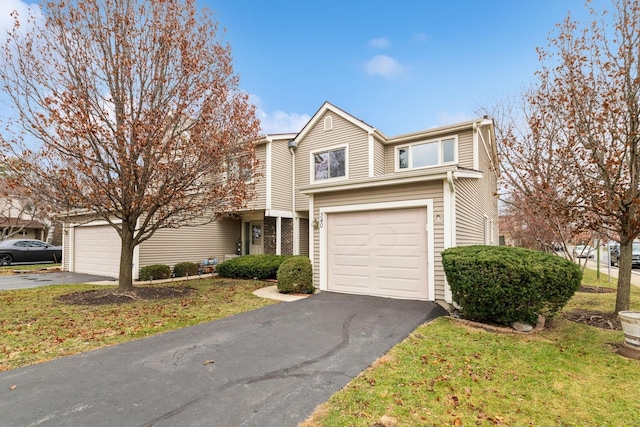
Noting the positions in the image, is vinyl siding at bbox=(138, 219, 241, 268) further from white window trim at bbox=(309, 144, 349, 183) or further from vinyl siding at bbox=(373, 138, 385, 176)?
vinyl siding at bbox=(373, 138, 385, 176)

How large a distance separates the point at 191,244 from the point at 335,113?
29.5 feet

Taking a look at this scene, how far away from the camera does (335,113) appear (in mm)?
14500

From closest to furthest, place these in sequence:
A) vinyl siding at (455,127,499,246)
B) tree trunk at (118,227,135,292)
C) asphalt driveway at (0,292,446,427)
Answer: asphalt driveway at (0,292,446,427), vinyl siding at (455,127,499,246), tree trunk at (118,227,135,292)

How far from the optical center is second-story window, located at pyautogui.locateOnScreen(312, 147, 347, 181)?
560 inches

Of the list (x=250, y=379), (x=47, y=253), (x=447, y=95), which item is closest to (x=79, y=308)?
(x=250, y=379)

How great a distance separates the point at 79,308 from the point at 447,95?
15859mm

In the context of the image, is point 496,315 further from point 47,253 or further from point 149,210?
point 47,253

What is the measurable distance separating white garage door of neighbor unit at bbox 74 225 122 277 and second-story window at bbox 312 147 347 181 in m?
9.11

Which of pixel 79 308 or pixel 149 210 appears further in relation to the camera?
pixel 149 210

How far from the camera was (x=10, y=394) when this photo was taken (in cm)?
333

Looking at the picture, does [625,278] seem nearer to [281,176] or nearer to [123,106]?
[281,176]

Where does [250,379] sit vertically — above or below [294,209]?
below

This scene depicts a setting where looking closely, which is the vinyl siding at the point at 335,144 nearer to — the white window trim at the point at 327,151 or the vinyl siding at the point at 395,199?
the white window trim at the point at 327,151

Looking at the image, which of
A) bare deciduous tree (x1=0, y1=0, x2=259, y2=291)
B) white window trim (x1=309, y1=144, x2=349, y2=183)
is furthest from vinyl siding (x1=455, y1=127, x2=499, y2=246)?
bare deciduous tree (x1=0, y1=0, x2=259, y2=291)
